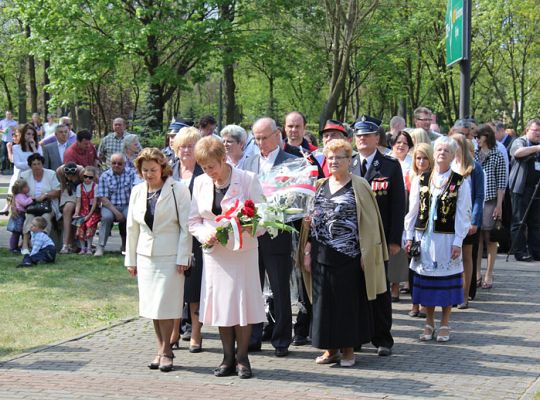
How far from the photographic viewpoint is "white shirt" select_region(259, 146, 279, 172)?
8594mm

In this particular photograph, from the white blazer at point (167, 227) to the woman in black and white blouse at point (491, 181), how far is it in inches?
227

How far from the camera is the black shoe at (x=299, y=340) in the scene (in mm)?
8875

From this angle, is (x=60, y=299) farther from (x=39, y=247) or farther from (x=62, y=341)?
(x=39, y=247)

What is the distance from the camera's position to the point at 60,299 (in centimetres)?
1114

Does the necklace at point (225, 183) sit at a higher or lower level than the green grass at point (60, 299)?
higher

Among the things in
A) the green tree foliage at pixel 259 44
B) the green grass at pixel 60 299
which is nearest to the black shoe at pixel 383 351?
the green grass at pixel 60 299

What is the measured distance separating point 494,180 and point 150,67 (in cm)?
2002

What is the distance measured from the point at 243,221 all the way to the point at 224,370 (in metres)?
1.33

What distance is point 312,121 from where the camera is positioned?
171 feet

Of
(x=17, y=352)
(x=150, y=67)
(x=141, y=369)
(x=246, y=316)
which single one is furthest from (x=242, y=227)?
(x=150, y=67)

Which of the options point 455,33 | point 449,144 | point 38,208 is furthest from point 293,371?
point 38,208

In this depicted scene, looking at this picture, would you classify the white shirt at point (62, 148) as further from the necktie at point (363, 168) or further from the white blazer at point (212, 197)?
the white blazer at point (212, 197)

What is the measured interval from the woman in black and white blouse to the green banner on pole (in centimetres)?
140

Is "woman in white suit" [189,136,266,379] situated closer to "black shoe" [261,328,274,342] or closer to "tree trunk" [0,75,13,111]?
"black shoe" [261,328,274,342]
